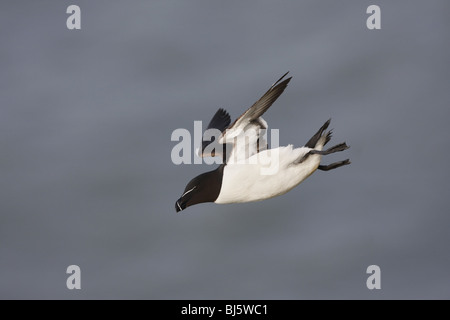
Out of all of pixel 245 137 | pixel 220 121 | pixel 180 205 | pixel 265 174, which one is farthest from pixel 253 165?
pixel 220 121

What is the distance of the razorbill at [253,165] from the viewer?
28.5ft

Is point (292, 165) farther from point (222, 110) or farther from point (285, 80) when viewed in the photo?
point (222, 110)

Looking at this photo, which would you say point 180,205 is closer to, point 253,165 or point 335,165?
point 253,165

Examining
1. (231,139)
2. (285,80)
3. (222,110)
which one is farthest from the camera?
(222,110)

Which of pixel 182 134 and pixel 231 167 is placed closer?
pixel 231 167

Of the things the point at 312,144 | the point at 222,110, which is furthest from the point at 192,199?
the point at 222,110

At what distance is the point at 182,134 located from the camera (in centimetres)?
972

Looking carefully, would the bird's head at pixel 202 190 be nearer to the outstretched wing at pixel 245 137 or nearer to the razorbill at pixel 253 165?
the razorbill at pixel 253 165

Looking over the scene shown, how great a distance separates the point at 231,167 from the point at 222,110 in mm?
2066

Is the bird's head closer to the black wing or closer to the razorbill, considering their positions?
the razorbill

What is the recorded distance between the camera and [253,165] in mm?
8867

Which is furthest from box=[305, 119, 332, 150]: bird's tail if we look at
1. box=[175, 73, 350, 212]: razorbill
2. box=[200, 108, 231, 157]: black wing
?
box=[200, 108, 231, 157]: black wing

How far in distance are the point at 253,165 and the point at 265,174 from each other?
0.16m

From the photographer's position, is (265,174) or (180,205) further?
(265,174)
